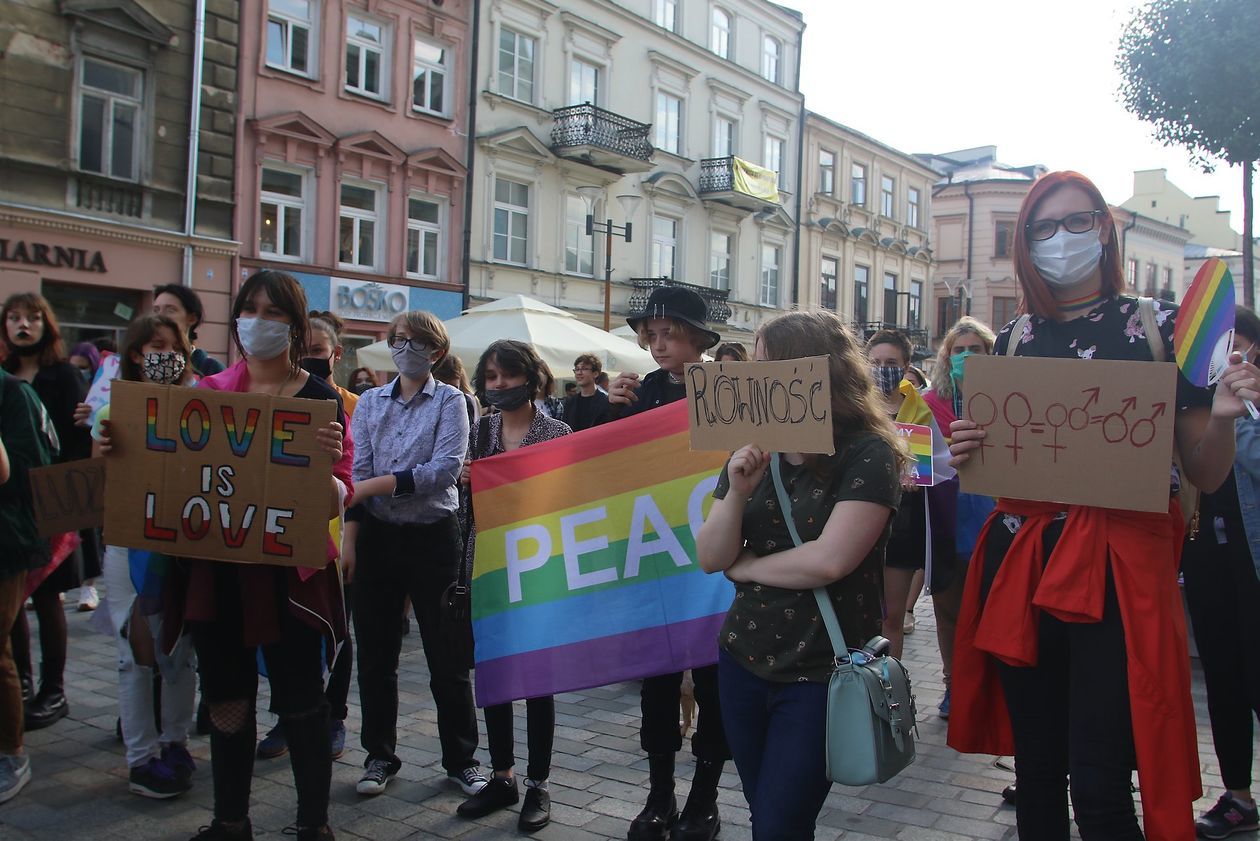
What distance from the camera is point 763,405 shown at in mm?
2701

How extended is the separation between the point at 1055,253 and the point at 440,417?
2.68 meters

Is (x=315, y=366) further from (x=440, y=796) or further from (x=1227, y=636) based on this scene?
(x=1227, y=636)

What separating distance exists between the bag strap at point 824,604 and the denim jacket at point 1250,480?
215 centimetres

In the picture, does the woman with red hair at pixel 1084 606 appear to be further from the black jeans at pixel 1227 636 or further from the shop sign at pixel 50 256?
the shop sign at pixel 50 256

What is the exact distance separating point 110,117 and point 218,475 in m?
15.9

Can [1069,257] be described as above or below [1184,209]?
below

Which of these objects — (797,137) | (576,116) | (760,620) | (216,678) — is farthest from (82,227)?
(797,137)

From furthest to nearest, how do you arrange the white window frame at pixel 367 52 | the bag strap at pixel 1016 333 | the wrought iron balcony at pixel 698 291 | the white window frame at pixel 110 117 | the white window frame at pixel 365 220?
the wrought iron balcony at pixel 698 291 < the white window frame at pixel 365 220 < the white window frame at pixel 367 52 < the white window frame at pixel 110 117 < the bag strap at pixel 1016 333

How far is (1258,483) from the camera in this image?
3.95 metres

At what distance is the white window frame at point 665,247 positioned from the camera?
28531 mm

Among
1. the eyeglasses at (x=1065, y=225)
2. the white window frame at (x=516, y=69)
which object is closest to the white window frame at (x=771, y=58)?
the white window frame at (x=516, y=69)

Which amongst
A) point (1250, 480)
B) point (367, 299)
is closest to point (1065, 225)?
point (1250, 480)

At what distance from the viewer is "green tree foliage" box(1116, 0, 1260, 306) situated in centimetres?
1678

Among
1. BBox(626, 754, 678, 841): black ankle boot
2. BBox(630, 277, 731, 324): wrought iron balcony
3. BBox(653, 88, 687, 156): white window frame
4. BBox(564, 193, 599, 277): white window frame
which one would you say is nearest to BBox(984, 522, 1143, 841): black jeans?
BBox(626, 754, 678, 841): black ankle boot
